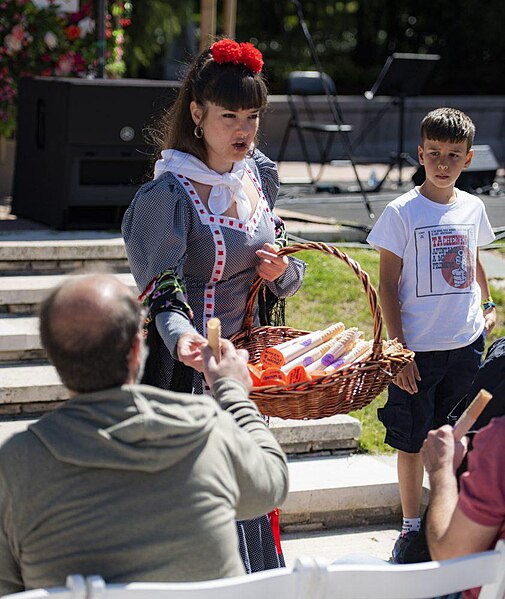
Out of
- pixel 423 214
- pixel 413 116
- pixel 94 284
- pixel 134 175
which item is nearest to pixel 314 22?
pixel 413 116

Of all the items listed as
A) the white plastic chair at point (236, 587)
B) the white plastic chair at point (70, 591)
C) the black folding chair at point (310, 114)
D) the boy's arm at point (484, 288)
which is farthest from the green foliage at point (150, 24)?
the white plastic chair at point (70, 591)

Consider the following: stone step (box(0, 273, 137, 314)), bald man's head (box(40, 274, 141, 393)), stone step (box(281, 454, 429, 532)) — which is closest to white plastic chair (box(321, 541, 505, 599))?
bald man's head (box(40, 274, 141, 393))

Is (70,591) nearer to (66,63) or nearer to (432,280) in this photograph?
(432,280)

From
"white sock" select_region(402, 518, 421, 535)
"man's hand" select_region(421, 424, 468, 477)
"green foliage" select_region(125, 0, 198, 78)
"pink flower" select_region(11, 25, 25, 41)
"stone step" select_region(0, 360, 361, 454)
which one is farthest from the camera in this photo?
"green foliage" select_region(125, 0, 198, 78)

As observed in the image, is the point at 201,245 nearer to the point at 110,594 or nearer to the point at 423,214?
the point at 423,214

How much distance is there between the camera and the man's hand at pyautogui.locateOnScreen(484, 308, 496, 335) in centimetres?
382

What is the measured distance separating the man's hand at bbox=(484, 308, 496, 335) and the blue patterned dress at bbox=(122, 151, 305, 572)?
40.6 inches

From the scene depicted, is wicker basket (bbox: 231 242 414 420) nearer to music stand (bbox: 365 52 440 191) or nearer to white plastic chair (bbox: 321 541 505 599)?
white plastic chair (bbox: 321 541 505 599)

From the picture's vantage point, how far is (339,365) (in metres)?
2.88

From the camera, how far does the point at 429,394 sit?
3.68m

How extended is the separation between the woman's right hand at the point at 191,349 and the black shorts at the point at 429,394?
1.29m

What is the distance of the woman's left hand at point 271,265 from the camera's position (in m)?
2.91

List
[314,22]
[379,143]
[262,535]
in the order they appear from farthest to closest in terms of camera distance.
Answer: [314,22]
[379,143]
[262,535]

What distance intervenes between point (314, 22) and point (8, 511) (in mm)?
18762
